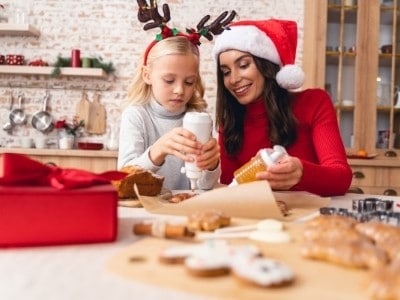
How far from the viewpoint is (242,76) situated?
2170 mm

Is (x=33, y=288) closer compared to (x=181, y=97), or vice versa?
(x=33, y=288)

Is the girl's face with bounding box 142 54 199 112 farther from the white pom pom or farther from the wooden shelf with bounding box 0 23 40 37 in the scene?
the wooden shelf with bounding box 0 23 40 37

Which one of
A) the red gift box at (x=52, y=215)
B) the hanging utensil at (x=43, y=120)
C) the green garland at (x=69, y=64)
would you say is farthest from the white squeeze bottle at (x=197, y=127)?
the hanging utensil at (x=43, y=120)

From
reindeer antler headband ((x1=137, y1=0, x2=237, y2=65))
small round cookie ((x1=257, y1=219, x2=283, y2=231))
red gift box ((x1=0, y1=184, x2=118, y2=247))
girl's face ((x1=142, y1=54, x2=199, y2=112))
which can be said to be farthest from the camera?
girl's face ((x1=142, y1=54, x2=199, y2=112))

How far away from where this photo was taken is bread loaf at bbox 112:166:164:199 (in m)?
1.36

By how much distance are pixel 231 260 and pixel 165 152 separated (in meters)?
0.98

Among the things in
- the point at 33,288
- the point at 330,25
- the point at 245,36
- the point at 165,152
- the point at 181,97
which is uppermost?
the point at 330,25

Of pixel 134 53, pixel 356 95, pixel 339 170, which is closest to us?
pixel 339 170

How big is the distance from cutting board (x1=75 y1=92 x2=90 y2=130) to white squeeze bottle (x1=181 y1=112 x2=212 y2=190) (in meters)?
3.45

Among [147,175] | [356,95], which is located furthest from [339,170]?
[356,95]

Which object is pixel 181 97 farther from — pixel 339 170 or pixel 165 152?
pixel 339 170

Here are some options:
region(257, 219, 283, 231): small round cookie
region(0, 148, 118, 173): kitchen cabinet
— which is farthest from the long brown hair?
region(0, 148, 118, 173): kitchen cabinet

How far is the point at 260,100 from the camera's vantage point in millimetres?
2254

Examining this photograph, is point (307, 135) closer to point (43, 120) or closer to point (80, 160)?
point (80, 160)
